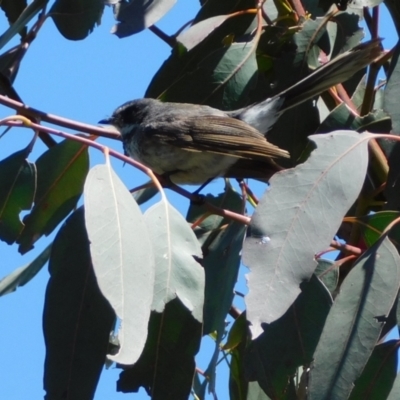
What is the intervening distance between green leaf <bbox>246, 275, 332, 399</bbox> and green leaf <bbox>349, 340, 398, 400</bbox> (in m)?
0.17

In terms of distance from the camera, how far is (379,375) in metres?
2.42

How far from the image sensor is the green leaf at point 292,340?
7.75 ft

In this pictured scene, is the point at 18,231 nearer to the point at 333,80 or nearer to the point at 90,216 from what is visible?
the point at 90,216

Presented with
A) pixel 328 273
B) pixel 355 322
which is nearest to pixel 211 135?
pixel 328 273

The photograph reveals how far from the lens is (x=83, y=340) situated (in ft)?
7.50

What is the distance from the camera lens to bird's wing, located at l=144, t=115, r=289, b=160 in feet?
10.7

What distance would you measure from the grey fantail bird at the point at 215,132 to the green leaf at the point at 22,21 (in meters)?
0.81

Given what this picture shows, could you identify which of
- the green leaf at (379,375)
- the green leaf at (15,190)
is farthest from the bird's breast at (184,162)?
the green leaf at (379,375)

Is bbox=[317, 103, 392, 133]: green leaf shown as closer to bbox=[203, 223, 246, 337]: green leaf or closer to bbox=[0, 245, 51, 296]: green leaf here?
bbox=[203, 223, 246, 337]: green leaf

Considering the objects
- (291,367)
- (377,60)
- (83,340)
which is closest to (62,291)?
(83,340)

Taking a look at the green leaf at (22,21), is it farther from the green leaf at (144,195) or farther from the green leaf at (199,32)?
the green leaf at (144,195)

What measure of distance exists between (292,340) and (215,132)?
4.46 feet

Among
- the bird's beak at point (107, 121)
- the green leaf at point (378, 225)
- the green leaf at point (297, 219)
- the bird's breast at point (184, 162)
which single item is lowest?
the green leaf at point (378, 225)

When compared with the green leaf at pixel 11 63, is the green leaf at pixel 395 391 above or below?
below
